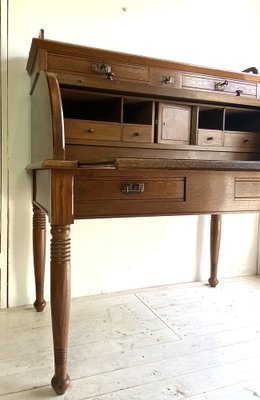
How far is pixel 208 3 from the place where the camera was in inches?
71.4

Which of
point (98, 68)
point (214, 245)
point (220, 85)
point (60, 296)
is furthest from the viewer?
point (214, 245)

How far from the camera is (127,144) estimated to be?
55.9 inches

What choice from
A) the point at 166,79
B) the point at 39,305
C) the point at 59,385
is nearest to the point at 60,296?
the point at 59,385

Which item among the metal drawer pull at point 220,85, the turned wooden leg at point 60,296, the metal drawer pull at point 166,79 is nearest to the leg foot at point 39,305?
the turned wooden leg at point 60,296

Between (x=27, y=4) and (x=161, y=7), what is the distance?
0.68m

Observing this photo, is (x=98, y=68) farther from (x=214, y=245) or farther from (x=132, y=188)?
(x=214, y=245)

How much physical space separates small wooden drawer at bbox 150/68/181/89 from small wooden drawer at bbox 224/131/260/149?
35cm

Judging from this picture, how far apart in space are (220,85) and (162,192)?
2.77 ft

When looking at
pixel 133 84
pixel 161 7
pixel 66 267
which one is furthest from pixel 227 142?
pixel 66 267

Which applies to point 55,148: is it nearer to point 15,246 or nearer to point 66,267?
point 66,267

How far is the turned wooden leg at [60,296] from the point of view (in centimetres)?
92

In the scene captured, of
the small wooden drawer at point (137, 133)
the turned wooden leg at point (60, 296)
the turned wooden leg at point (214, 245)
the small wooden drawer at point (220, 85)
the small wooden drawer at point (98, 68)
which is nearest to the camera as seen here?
the turned wooden leg at point (60, 296)

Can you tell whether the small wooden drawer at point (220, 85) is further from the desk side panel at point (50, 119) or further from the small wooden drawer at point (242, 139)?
the desk side panel at point (50, 119)

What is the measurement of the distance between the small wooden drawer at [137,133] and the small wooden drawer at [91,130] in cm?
3
